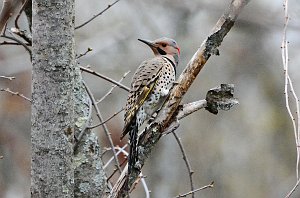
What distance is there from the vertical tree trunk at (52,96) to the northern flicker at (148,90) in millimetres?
533

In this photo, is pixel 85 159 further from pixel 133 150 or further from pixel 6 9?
pixel 6 9

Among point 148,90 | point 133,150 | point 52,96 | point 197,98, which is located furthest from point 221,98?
point 197,98

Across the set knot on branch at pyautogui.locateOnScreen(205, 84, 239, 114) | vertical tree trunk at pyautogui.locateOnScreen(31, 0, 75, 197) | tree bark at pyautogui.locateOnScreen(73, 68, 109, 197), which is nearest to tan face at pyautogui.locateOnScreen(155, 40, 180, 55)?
tree bark at pyautogui.locateOnScreen(73, 68, 109, 197)

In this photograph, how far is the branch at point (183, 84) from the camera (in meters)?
3.24

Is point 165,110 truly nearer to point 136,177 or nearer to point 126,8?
point 136,177

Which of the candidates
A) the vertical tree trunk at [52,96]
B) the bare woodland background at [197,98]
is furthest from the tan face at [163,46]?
the bare woodland background at [197,98]

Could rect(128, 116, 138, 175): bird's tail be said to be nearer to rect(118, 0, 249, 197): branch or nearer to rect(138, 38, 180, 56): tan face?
rect(118, 0, 249, 197): branch

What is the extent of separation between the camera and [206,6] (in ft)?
24.6

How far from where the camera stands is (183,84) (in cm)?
341

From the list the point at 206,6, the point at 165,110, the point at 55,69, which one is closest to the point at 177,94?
the point at 165,110

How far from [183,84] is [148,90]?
20.9 inches

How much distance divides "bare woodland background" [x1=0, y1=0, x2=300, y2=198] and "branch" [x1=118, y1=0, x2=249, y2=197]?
471 centimetres

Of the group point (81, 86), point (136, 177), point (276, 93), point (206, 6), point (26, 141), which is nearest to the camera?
point (136, 177)

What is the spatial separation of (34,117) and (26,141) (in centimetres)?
601
